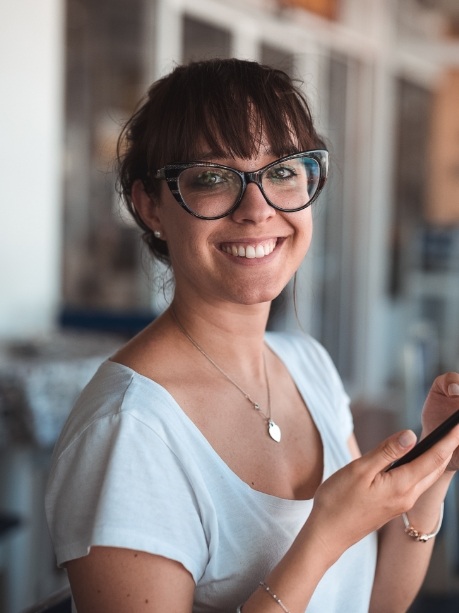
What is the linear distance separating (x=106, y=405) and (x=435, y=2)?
21.6ft

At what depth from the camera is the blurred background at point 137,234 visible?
2.73 meters

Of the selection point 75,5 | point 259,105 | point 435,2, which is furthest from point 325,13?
point 259,105

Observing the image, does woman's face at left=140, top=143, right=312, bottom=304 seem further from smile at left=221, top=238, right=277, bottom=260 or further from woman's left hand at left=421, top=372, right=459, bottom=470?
woman's left hand at left=421, top=372, right=459, bottom=470

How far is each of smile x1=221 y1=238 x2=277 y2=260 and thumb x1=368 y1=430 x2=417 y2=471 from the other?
0.30 m

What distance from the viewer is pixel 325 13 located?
6.13 m

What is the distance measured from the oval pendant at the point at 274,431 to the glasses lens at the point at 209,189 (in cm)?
33

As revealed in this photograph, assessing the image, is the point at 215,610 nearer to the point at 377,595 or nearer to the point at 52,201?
the point at 377,595

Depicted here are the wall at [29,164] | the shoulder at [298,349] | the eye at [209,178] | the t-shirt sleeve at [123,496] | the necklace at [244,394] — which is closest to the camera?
the t-shirt sleeve at [123,496]

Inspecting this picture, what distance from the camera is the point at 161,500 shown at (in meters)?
0.96

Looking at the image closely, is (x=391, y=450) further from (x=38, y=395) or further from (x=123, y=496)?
(x=38, y=395)

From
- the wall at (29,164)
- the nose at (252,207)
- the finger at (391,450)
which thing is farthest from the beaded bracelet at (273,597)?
the wall at (29,164)

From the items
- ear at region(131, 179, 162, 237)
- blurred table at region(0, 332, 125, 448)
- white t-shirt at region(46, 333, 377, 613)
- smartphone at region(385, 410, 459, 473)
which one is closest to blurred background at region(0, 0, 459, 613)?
blurred table at region(0, 332, 125, 448)

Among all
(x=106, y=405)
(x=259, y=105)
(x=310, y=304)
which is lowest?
(x=310, y=304)

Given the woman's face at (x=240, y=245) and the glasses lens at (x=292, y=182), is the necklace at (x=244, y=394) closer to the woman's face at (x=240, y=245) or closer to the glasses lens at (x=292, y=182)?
the woman's face at (x=240, y=245)
